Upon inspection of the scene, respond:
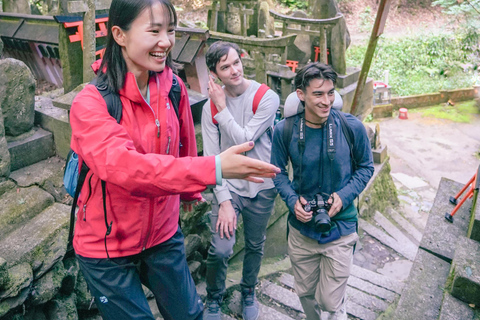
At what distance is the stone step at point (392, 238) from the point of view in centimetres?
671

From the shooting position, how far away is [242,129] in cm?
279

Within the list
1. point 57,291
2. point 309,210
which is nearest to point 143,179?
point 309,210

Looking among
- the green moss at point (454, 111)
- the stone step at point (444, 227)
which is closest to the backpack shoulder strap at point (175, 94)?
the stone step at point (444, 227)

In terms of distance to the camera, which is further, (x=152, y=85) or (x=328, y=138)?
(x=328, y=138)

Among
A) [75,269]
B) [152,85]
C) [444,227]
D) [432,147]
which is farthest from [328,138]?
[432,147]

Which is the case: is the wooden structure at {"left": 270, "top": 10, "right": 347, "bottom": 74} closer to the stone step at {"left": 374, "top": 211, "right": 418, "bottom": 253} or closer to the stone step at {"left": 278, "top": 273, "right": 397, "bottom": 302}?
the stone step at {"left": 374, "top": 211, "right": 418, "bottom": 253}

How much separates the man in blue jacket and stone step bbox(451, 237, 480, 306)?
126cm

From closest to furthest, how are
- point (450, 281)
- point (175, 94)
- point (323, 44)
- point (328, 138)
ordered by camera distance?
point (175, 94) < point (328, 138) < point (450, 281) < point (323, 44)

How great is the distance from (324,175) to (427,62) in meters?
16.7

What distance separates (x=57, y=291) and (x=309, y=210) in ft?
5.46

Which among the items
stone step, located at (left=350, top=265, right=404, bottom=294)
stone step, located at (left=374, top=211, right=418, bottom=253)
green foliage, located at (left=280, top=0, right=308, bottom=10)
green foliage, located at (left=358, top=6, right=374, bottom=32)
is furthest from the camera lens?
green foliage, located at (left=358, top=6, right=374, bottom=32)

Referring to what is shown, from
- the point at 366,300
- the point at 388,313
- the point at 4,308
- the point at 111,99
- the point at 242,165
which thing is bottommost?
the point at 366,300

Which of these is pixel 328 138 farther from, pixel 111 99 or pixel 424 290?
pixel 424 290

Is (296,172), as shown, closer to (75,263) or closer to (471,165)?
(75,263)
